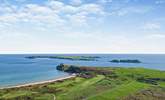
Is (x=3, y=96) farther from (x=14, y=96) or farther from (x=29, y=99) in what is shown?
(x=29, y=99)

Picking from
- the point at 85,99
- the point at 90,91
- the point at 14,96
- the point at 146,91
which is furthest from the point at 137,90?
the point at 14,96

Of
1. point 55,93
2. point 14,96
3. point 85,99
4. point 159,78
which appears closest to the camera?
point 85,99

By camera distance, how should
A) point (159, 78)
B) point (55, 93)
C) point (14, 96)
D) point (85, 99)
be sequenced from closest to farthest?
point (85, 99) < point (14, 96) < point (55, 93) < point (159, 78)

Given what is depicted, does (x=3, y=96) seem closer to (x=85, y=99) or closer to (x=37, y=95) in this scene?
(x=37, y=95)

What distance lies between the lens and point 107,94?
60.5m

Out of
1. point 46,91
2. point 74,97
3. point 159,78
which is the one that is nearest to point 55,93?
point 46,91

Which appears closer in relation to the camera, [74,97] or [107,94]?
[74,97]

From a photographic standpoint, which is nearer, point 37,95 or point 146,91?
point 37,95

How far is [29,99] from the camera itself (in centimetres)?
5550

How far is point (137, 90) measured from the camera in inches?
2611

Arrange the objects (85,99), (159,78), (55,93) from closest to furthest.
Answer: (85,99) < (55,93) < (159,78)

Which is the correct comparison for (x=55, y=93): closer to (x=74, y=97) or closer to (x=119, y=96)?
(x=74, y=97)

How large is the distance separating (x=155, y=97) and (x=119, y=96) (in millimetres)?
8401

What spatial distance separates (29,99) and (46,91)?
10.4m
